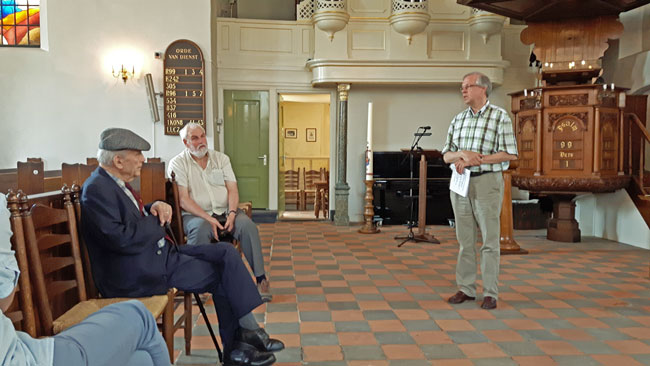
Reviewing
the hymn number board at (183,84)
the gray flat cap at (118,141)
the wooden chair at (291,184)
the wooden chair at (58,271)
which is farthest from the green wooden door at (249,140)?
the wooden chair at (58,271)

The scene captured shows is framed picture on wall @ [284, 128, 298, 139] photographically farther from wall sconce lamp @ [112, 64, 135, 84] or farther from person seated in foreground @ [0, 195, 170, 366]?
person seated in foreground @ [0, 195, 170, 366]

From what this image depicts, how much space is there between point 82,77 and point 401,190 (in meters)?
4.85

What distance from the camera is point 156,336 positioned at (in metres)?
1.61

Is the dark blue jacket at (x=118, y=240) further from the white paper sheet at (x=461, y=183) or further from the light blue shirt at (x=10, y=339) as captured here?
the white paper sheet at (x=461, y=183)

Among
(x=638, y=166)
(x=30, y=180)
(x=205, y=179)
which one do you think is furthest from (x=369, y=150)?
(x=30, y=180)

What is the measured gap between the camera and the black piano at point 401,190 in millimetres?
7270

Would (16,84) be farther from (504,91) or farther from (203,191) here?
(504,91)

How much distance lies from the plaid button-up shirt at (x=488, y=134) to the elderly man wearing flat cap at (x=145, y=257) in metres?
1.86

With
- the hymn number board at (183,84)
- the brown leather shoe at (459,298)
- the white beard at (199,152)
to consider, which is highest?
the hymn number board at (183,84)

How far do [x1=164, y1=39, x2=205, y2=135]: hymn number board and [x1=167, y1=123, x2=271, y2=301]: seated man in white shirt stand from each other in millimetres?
3251

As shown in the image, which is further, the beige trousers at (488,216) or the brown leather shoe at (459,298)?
the brown leather shoe at (459,298)

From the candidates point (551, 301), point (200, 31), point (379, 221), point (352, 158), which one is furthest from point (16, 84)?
point (551, 301)

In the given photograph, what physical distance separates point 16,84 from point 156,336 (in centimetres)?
641

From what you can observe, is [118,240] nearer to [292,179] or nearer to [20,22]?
[20,22]
